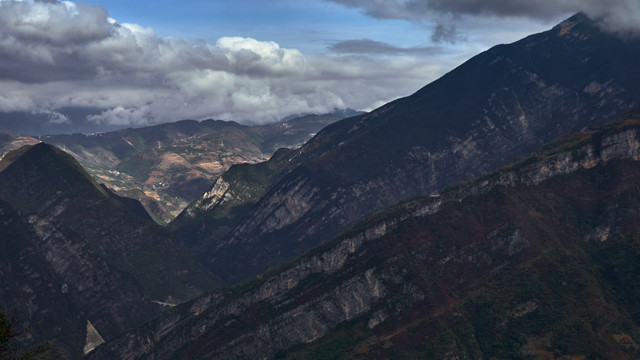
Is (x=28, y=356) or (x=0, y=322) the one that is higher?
(x=0, y=322)
